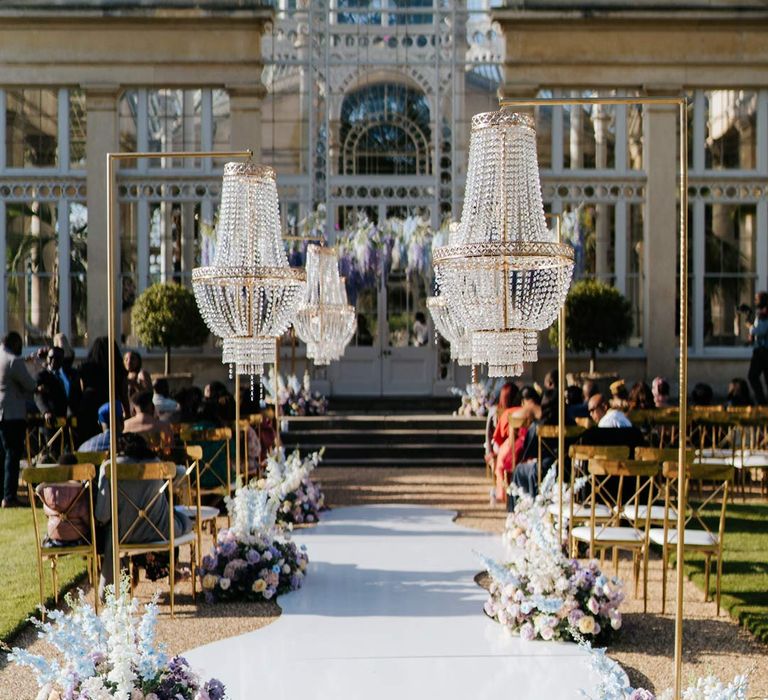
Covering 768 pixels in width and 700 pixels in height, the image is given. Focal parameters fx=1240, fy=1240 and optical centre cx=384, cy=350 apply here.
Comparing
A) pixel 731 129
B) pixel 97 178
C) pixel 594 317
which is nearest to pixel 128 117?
pixel 97 178

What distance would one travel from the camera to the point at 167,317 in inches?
648

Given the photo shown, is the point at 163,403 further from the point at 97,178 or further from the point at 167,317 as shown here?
the point at 97,178

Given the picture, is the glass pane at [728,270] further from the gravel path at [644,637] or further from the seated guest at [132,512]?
the seated guest at [132,512]

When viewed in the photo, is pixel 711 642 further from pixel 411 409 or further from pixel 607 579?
pixel 411 409

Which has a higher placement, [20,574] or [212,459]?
[212,459]

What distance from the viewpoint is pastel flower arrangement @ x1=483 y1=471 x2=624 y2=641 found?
660 centimetres

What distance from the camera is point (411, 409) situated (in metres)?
17.5

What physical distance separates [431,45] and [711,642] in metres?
13.3

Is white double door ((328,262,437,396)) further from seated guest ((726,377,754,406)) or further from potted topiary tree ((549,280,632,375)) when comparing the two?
seated guest ((726,377,754,406))

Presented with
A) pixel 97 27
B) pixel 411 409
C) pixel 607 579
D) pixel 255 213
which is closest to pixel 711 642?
pixel 607 579

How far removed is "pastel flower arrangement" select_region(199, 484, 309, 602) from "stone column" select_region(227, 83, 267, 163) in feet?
34.4

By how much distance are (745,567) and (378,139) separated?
36.7 ft

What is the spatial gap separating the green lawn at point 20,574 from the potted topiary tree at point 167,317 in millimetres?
5954

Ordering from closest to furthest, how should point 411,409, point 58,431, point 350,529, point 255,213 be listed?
point 255,213
point 350,529
point 58,431
point 411,409
